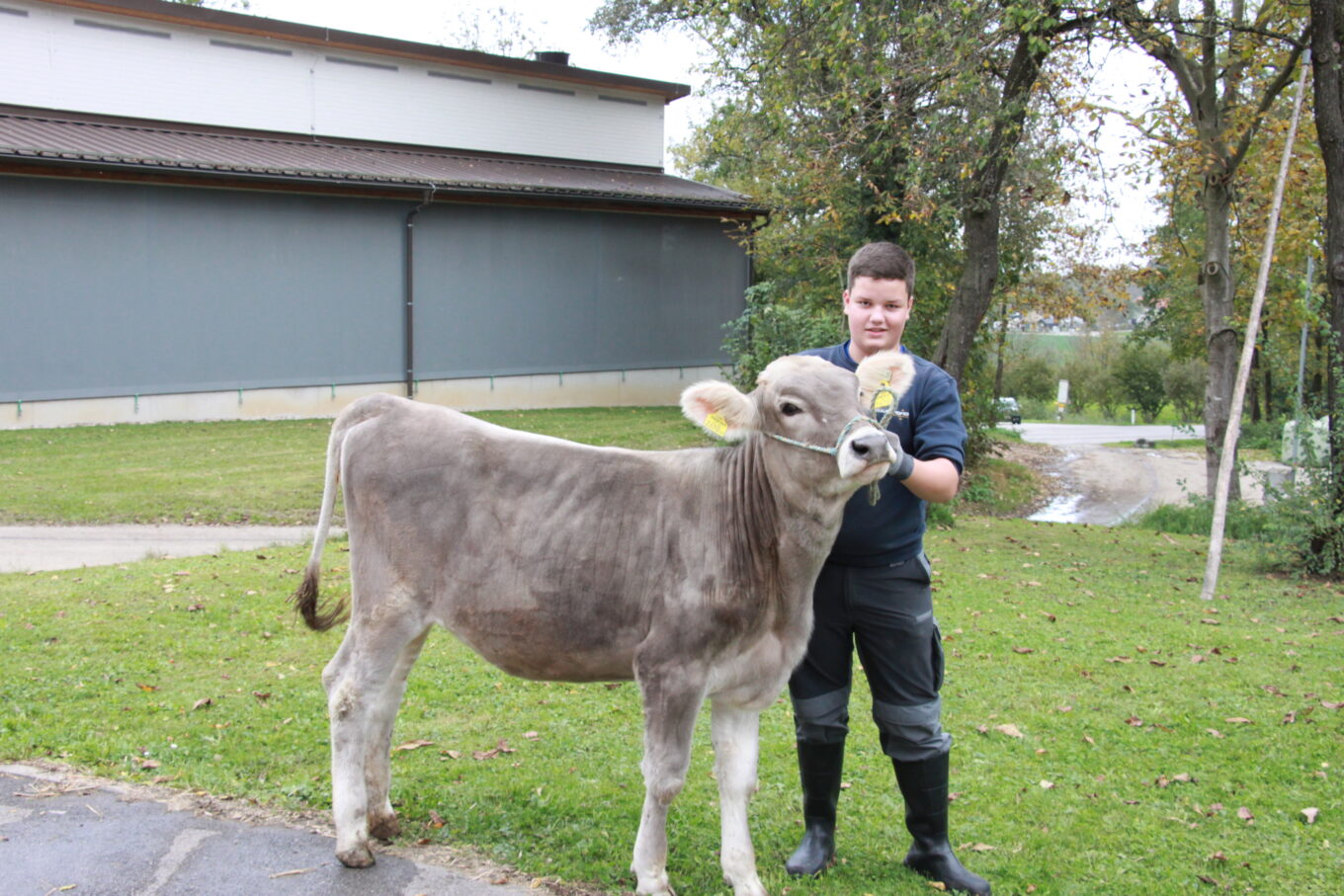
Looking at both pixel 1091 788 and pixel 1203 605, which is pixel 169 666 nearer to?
pixel 1091 788

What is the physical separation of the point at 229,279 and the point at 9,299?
3.64 metres

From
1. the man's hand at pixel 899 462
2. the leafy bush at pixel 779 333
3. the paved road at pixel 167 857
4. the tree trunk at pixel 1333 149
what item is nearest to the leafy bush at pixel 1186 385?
the leafy bush at pixel 779 333

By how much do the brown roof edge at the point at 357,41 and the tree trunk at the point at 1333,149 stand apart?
19900 millimetres

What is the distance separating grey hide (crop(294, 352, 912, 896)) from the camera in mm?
3807

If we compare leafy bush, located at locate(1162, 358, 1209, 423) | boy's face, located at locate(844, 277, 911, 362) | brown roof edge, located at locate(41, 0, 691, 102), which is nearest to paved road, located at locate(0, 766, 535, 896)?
boy's face, located at locate(844, 277, 911, 362)

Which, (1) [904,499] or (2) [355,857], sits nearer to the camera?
(1) [904,499]

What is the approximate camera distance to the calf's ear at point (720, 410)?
12.2 feet

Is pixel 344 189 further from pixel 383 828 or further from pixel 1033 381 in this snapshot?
pixel 1033 381

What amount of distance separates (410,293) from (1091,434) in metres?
28.2

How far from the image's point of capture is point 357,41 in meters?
25.3

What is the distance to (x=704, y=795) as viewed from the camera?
5.20 meters

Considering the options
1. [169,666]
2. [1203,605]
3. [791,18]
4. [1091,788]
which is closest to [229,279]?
[791,18]

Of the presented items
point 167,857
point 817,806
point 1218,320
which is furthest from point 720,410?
point 1218,320

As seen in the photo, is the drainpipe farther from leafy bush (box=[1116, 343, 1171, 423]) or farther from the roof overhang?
leafy bush (box=[1116, 343, 1171, 423])
